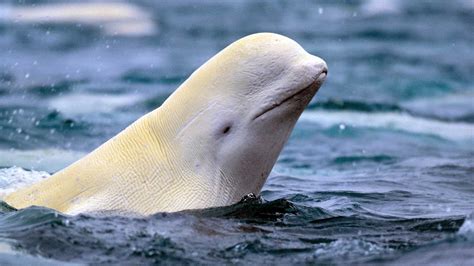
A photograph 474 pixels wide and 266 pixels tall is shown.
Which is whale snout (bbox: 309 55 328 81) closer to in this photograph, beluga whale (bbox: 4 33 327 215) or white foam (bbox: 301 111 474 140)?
beluga whale (bbox: 4 33 327 215)

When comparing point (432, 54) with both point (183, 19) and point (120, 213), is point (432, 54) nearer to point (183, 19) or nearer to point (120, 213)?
point (183, 19)

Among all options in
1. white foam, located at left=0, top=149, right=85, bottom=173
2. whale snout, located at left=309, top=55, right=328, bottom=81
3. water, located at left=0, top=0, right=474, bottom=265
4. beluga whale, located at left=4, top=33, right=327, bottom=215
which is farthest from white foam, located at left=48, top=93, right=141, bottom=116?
whale snout, located at left=309, top=55, right=328, bottom=81

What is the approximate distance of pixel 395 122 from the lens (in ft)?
44.2

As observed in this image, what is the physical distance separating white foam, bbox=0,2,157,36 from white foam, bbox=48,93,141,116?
4067 millimetres

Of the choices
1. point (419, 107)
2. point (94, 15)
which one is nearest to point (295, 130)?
point (419, 107)

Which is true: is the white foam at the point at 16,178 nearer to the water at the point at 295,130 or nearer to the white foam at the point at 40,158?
the water at the point at 295,130

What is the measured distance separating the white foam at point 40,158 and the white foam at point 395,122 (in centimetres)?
362

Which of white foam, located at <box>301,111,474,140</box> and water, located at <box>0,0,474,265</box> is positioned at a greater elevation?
water, located at <box>0,0,474,265</box>

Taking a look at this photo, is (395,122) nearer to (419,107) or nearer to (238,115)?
(419,107)

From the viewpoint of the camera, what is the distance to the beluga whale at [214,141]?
21.1 feet

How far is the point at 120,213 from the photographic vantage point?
6328 mm

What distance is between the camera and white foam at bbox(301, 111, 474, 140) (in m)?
13.2

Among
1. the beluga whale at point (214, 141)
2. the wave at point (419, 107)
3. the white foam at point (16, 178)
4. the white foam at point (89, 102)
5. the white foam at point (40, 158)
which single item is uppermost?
the beluga whale at point (214, 141)

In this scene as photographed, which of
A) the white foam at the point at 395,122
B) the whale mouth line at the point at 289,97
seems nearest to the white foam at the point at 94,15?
the white foam at the point at 395,122
